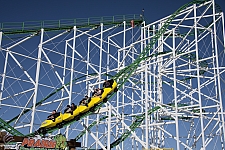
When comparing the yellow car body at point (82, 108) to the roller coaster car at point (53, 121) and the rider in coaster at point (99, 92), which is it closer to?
the roller coaster car at point (53, 121)

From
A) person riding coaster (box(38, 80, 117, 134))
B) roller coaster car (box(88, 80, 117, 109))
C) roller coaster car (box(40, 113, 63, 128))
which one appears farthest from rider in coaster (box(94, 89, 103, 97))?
roller coaster car (box(40, 113, 63, 128))

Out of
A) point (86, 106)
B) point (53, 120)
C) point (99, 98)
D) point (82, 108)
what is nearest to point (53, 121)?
point (53, 120)

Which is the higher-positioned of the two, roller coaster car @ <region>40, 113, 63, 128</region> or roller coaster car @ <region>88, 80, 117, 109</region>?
roller coaster car @ <region>88, 80, 117, 109</region>

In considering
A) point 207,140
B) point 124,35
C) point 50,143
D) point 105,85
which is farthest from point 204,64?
point 50,143

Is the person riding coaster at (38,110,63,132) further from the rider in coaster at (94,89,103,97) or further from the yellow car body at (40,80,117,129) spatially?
the rider in coaster at (94,89,103,97)

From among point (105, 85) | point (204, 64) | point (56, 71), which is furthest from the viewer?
point (204, 64)

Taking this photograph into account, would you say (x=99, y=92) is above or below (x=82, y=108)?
above

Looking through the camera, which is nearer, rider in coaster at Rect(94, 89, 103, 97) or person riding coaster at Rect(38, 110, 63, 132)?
rider in coaster at Rect(94, 89, 103, 97)

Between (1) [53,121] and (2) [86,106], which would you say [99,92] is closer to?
(2) [86,106]

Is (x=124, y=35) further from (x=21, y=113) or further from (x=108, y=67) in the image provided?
(x=21, y=113)

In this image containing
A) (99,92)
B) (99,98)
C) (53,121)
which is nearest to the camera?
(99,98)

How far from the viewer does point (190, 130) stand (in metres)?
18.3

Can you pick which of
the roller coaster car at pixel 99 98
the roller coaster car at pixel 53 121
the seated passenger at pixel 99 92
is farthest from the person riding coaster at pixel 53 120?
the seated passenger at pixel 99 92

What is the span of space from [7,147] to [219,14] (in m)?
10.4
